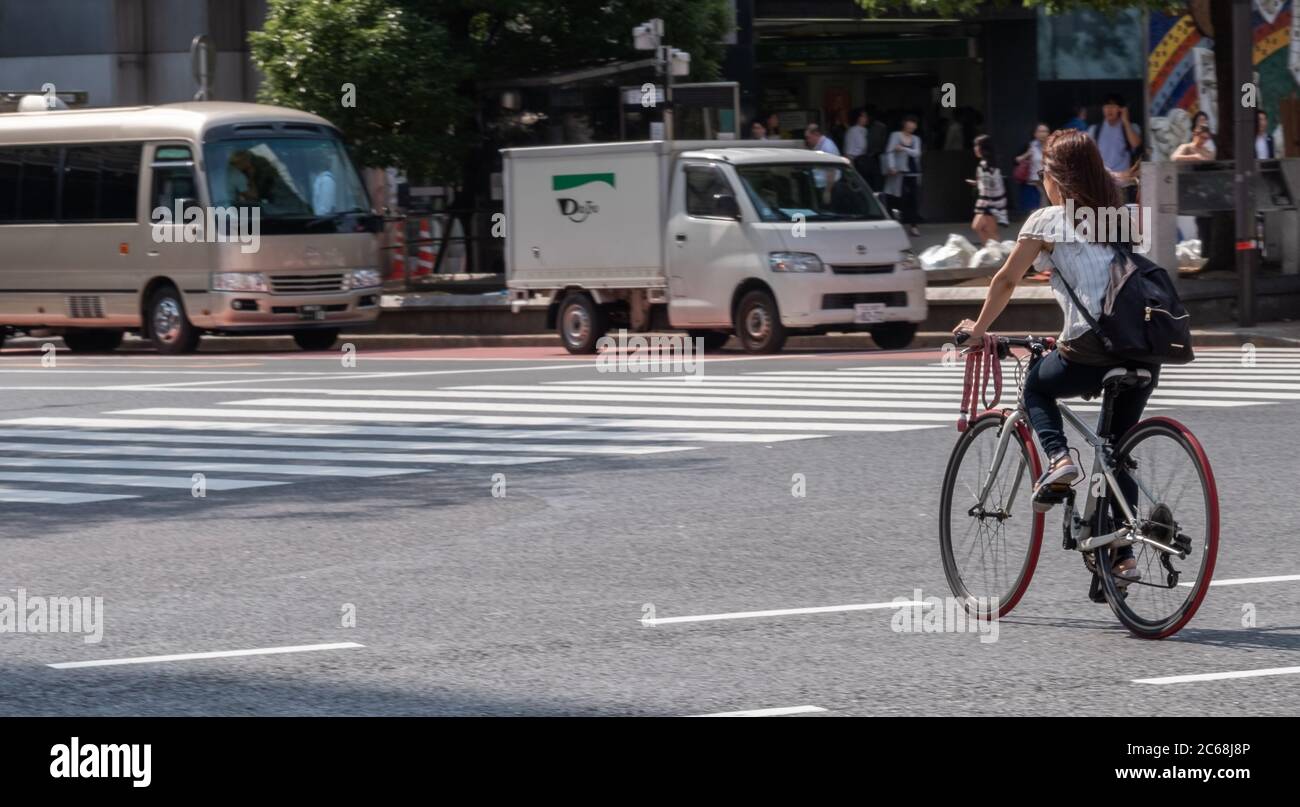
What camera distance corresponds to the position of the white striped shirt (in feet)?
23.8

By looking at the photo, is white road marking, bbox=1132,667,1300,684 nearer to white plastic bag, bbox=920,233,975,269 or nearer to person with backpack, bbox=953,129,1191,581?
person with backpack, bbox=953,129,1191,581

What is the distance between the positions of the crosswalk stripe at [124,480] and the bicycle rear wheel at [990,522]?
5549 mm

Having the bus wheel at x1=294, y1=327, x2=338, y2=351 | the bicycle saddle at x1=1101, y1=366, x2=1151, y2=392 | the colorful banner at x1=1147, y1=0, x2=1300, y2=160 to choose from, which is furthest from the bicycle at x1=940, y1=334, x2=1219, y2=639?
the colorful banner at x1=1147, y1=0, x2=1300, y2=160

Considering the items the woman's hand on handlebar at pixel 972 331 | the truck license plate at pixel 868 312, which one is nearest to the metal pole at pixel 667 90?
the truck license plate at pixel 868 312

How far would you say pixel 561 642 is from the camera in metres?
7.55

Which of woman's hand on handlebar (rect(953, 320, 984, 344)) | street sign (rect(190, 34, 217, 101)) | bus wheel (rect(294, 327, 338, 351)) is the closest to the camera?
woman's hand on handlebar (rect(953, 320, 984, 344))

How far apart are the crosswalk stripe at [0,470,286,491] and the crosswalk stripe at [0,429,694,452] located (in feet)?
3.60

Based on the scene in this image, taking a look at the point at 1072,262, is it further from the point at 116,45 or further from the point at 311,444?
the point at 116,45

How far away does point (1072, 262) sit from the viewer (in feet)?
23.9

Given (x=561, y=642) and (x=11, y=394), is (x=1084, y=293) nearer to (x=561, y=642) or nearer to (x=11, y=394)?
(x=561, y=642)

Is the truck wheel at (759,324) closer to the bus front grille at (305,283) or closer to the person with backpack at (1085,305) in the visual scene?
the bus front grille at (305,283)

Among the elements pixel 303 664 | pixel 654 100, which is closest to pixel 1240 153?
pixel 654 100

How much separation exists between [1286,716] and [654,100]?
2135 centimetres

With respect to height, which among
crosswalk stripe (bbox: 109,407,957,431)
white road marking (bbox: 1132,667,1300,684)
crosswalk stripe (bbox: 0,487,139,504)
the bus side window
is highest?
the bus side window
